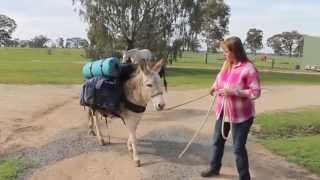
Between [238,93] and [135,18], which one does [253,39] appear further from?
[238,93]

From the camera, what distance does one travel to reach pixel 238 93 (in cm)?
765

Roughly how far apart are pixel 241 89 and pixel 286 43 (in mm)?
139368

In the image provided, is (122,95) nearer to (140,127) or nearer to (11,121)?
(140,127)

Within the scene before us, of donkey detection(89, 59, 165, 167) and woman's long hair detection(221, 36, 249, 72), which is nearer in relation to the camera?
woman's long hair detection(221, 36, 249, 72)

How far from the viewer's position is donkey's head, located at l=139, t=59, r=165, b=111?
8.81 metres

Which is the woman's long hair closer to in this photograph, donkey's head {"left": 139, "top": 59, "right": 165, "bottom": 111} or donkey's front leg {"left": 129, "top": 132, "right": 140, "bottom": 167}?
donkey's head {"left": 139, "top": 59, "right": 165, "bottom": 111}

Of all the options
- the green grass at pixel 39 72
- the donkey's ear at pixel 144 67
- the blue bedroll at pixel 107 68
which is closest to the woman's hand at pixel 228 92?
the donkey's ear at pixel 144 67

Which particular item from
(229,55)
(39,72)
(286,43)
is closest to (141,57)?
(229,55)

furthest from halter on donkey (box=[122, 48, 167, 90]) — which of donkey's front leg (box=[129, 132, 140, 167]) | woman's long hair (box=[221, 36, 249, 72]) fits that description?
woman's long hair (box=[221, 36, 249, 72])

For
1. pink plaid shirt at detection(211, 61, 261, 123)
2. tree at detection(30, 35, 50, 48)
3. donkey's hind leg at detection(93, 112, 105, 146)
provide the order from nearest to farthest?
pink plaid shirt at detection(211, 61, 261, 123) → donkey's hind leg at detection(93, 112, 105, 146) → tree at detection(30, 35, 50, 48)

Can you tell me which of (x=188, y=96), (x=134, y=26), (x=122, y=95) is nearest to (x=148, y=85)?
(x=122, y=95)

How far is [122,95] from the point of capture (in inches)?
387

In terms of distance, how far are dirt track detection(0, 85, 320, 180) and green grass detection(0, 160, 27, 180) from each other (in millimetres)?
210

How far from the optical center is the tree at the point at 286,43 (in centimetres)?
13838
